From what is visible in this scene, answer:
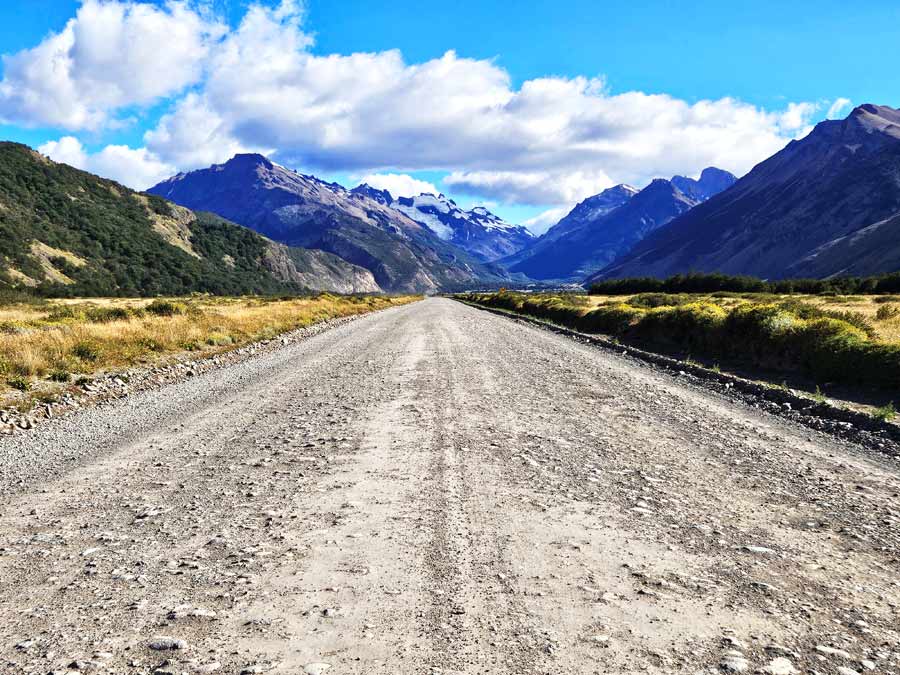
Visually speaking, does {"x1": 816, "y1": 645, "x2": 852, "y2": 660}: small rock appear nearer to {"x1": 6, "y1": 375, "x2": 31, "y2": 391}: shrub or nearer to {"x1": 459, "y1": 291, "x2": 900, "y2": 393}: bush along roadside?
{"x1": 459, "y1": 291, "x2": 900, "y2": 393}: bush along roadside

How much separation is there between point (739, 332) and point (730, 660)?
17.3m

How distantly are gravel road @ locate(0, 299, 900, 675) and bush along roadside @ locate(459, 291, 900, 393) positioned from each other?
4.88 m

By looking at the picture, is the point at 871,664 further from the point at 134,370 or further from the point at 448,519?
the point at 134,370

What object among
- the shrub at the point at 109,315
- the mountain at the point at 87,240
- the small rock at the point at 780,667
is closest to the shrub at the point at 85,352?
the shrub at the point at 109,315

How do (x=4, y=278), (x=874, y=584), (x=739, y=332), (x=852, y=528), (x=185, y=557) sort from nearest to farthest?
(x=874, y=584) < (x=185, y=557) < (x=852, y=528) < (x=739, y=332) < (x=4, y=278)

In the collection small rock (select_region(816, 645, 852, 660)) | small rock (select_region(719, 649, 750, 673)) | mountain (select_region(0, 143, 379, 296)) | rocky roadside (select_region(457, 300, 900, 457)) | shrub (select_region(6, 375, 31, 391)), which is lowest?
small rock (select_region(719, 649, 750, 673))

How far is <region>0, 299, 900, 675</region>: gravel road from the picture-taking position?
3330 mm

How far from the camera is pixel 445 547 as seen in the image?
15.1 feet

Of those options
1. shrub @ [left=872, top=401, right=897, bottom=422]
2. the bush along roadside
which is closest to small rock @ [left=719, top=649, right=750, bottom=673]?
shrub @ [left=872, top=401, right=897, bottom=422]

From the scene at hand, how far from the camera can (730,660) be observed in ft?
10.5

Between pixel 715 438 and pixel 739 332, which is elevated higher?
pixel 739 332

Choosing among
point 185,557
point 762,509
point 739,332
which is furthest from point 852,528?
point 739,332

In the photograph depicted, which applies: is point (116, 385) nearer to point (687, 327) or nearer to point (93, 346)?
point (93, 346)

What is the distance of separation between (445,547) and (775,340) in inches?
605
